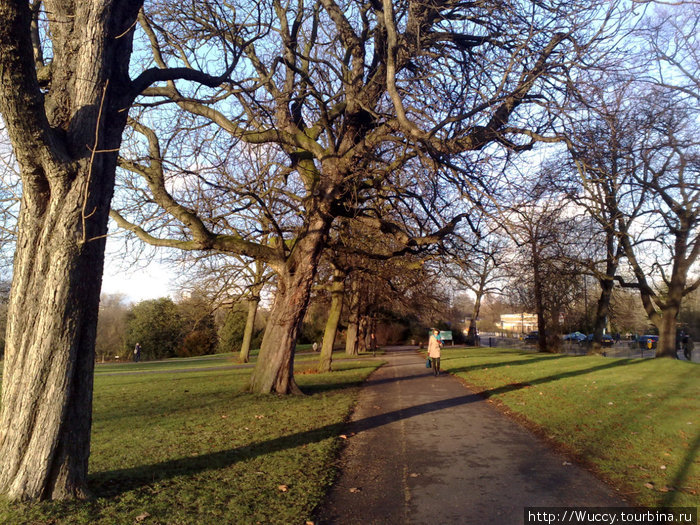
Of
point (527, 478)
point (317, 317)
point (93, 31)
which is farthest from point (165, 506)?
point (317, 317)

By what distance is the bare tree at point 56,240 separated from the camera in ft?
14.9

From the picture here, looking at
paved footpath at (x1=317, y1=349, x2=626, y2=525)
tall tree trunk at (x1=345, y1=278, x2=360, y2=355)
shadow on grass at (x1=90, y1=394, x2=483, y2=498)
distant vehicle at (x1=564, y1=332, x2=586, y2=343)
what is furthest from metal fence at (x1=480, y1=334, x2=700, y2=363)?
shadow on grass at (x1=90, y1=394, x2=483, y2=498)

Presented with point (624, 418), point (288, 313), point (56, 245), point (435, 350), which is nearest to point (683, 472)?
point (624, 418)

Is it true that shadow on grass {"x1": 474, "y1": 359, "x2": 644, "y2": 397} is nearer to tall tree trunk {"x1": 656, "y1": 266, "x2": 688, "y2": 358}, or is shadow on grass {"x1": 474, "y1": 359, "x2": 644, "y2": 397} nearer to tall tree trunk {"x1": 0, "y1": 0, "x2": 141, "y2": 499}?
tall tree trunk {"x1": 656, "y1": 266, "x2": 688, "y2": 358}

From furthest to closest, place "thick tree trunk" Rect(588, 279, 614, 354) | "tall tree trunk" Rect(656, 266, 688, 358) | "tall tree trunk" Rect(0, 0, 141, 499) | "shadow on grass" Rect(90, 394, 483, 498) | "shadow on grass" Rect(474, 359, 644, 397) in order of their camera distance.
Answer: "thick tree trunk" Rect(588, 279, 614, 354) → "tall tree trunk" Rect(656, 266, 688, 358) → "shadow on grass" Rect(474, 359, 644, 397) → "shadow on grass" Rect(90, 394, 483, 498) → "tall tree trunk" Rect(0, 0, 141, 499)

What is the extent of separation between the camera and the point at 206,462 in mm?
6668

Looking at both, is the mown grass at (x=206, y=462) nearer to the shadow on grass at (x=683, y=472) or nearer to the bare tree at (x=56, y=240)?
the bare tree at (x=56, y=240)

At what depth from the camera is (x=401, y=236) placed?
12461 millimetres

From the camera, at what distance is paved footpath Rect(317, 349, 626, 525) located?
198 inches

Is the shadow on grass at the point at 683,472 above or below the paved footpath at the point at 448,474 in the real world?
above

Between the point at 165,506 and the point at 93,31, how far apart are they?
15.6 feet

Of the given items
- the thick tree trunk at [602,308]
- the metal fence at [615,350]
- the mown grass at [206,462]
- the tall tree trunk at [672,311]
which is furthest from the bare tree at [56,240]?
the metal fence at [615,350]

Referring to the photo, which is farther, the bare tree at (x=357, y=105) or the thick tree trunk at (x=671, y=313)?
the thick tree trunk at (x=671, y=313)

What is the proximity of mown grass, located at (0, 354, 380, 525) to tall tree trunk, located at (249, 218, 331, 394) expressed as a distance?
2.12ft
